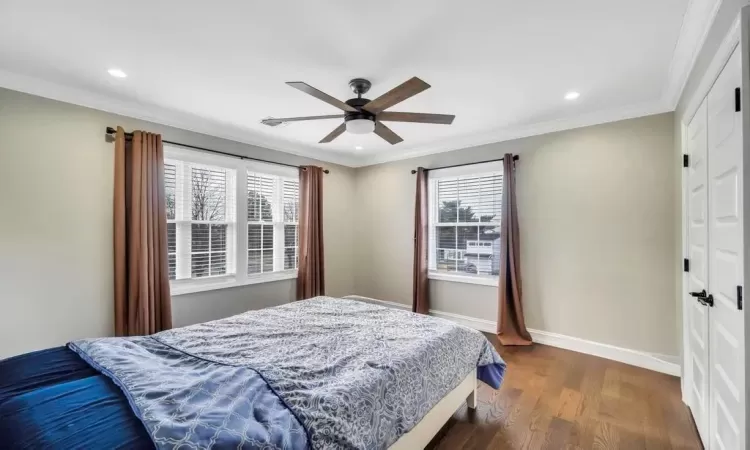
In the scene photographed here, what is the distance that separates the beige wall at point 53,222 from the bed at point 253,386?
4.20ft

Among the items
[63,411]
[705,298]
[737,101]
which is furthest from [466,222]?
[63,411]

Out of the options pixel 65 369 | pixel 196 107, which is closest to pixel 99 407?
pixel 65 369

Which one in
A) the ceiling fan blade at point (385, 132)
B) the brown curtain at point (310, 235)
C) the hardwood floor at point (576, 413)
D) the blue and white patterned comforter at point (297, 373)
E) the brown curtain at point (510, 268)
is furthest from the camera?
the brown curtain at point (310, 235)

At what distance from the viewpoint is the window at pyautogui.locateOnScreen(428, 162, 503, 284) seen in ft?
13.4

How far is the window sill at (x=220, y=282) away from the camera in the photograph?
134 inches

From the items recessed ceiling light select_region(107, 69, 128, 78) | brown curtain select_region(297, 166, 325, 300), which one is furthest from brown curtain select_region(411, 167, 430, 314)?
recessed ceiling light select_region(107, 69, 128, 78)

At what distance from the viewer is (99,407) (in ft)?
3.86

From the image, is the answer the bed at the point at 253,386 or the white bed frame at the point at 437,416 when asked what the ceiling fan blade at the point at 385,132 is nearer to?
the bed at the point at 253,386

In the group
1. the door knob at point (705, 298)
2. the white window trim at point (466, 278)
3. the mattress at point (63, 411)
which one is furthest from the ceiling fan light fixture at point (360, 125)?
the white window trim at point (466, 278)

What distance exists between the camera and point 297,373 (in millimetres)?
1534

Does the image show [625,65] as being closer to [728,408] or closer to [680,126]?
[680,126]

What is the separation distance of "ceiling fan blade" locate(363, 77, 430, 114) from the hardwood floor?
221cm

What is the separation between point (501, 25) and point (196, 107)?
2.80m

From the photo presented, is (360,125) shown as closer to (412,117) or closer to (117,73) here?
(412,117)
